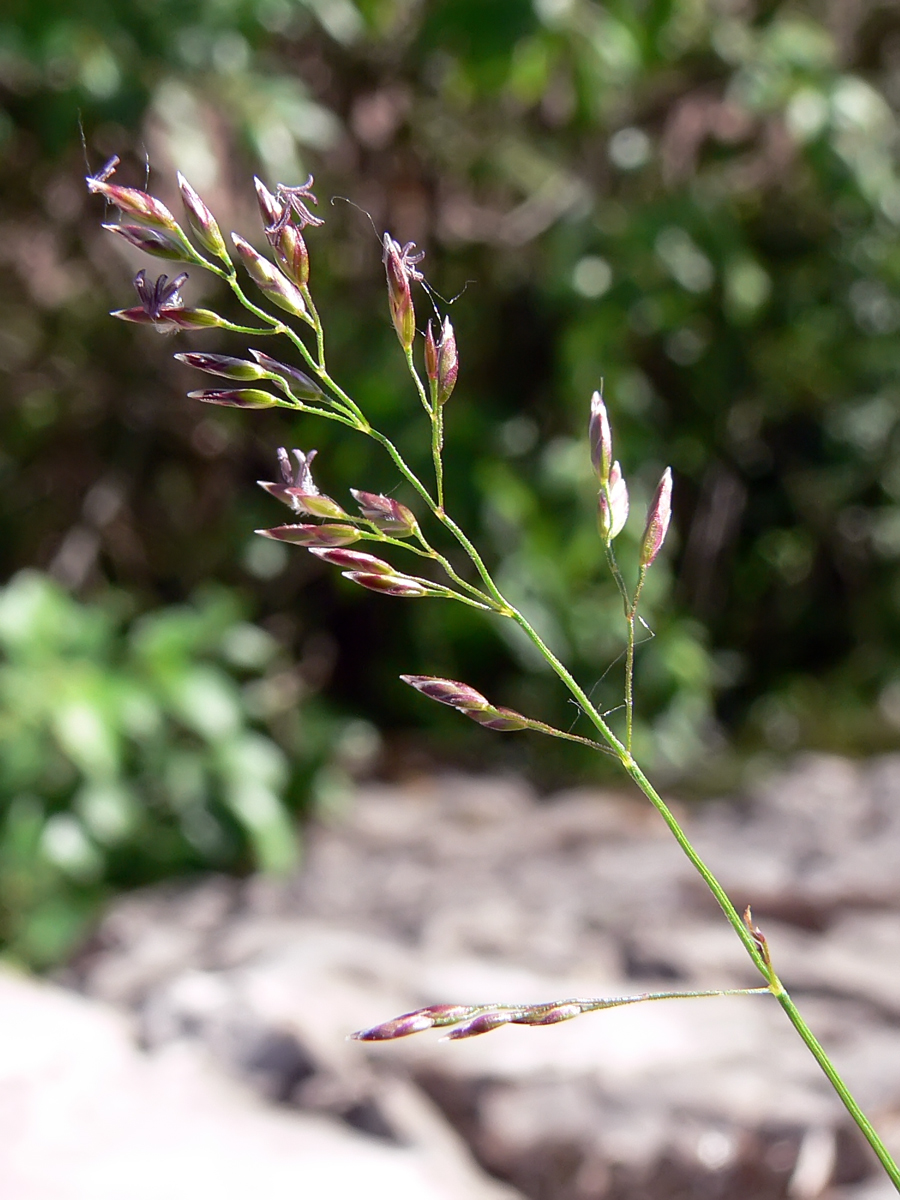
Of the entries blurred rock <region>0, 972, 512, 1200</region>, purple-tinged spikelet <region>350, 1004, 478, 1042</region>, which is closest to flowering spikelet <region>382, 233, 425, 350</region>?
purple-tinged spikelet <region>350, 1004, 478, 1042</region>

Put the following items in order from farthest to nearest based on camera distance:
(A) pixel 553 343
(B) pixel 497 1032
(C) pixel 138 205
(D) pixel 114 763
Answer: (A) pixel 553 343 < (D) pixel 114 763 < (B) pixel 497 1032 < (C) pixel 138 205

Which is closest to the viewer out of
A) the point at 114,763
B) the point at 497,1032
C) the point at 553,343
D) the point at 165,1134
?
the point at 165,1134

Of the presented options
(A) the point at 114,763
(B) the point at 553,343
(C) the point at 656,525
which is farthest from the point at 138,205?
(B) the point at 553,343

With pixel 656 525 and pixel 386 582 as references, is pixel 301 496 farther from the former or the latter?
pixel 656 525

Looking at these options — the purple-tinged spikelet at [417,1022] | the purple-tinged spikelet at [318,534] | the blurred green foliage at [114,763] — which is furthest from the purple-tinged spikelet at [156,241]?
the blurred green foliage at [114,763]

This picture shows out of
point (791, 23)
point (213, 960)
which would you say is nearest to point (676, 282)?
point (791, 23)

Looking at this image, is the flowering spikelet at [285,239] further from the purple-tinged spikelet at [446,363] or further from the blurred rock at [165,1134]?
the blurred rock at [165,1134]

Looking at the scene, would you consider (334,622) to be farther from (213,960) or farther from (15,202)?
(213,960)
